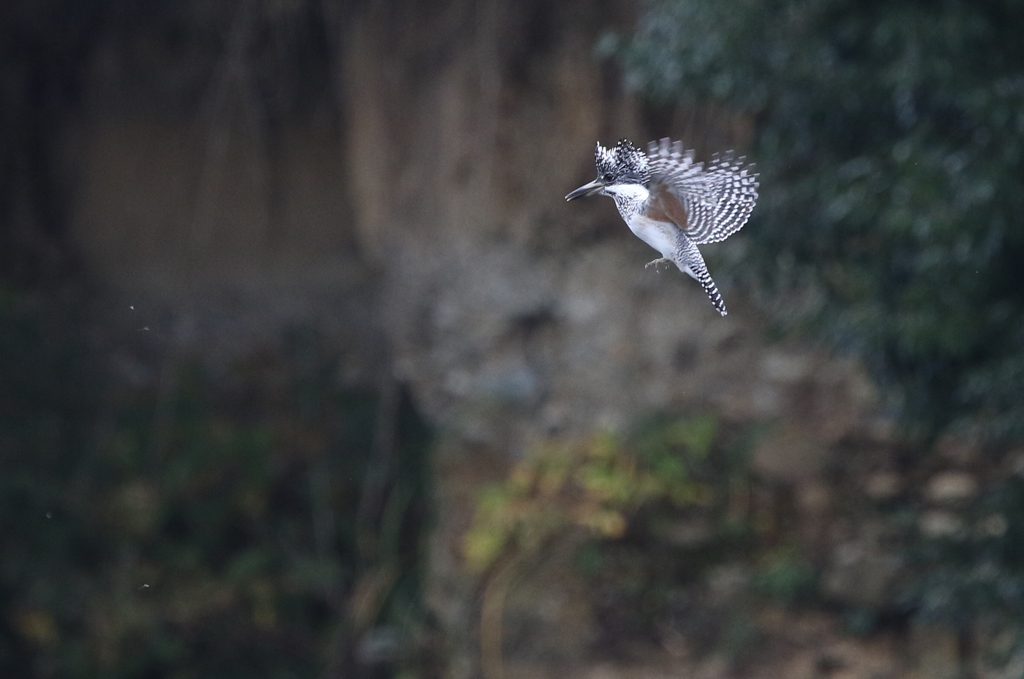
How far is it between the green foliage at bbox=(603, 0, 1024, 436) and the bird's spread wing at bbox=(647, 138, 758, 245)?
4.56 ft

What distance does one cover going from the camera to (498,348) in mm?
5066

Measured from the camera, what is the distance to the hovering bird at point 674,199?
4.49 feet

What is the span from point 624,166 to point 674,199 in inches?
2.9

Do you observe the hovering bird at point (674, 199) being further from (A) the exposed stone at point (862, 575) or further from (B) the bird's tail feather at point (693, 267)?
(A) the exposed stone at point (862, 575)

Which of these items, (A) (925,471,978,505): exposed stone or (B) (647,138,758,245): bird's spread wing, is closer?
(B) (647,138,758,245): bird's spread wing

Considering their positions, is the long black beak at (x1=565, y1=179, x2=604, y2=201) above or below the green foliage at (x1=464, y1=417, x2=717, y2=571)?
below

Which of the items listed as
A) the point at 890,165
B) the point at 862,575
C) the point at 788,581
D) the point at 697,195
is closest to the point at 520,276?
the point at 788,581

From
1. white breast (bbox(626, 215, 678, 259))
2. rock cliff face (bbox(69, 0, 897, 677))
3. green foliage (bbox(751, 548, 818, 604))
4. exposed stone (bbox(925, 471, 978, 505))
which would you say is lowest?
white breast (bbox(626, 215, 678, 259))

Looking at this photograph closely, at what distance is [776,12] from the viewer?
2.94 metres

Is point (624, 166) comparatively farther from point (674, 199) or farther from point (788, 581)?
point (788, 581)

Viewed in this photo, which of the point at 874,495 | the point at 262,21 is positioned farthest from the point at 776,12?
the point at 262,21

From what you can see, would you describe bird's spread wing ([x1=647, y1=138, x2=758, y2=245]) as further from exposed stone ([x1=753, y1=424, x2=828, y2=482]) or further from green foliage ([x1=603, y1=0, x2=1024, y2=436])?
exposed stone ([x1=753, y1=424, x2=828, y2=482])

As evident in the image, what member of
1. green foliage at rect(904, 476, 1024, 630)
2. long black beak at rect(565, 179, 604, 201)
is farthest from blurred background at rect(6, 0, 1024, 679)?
long black beak at rect(565, 179, 604, 201)

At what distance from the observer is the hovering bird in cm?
137
